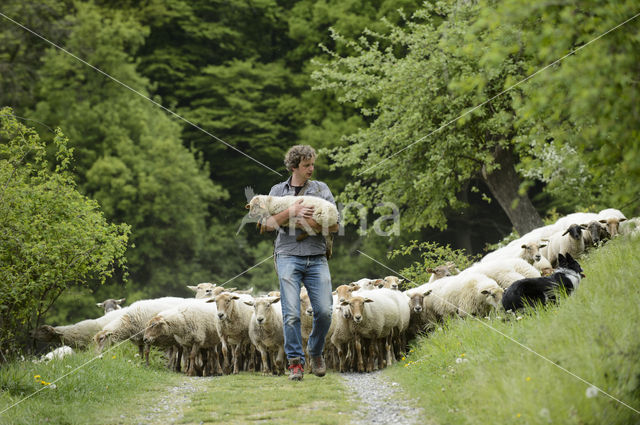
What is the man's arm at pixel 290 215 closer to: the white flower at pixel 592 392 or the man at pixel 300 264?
the man at pixel 300 264

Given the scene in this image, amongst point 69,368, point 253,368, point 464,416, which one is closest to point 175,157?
point 253,368

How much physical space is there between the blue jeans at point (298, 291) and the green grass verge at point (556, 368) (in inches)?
49.9

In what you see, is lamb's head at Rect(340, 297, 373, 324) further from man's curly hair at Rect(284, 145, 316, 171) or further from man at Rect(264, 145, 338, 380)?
man's curly hair at Rect(284, 145, 316, 171)

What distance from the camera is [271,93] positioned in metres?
35.5

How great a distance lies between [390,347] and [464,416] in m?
6.44

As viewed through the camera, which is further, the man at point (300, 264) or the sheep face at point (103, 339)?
the sheep face at point (103, 339)

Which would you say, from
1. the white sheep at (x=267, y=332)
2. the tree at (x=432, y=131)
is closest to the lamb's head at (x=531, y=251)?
the tree at (x=432, y=131)

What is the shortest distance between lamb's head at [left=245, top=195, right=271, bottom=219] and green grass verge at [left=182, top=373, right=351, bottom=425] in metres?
1.97

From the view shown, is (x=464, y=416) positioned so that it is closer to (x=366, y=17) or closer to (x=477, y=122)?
(x=477, y=122)

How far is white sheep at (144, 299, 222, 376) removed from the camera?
11.3 meters

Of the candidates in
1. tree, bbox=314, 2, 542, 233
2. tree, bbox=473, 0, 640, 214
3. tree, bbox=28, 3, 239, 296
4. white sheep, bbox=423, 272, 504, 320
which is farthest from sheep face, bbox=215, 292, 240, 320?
Result: tree, bbox=28, 3, 239, 296

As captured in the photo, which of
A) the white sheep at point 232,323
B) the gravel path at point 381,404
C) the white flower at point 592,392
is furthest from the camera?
the white sheep at point 232,323

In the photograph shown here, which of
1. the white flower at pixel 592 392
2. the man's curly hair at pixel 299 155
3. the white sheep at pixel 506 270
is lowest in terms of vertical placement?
the white sheep at pixel 506 270

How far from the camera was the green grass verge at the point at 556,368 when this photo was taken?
4.26m
